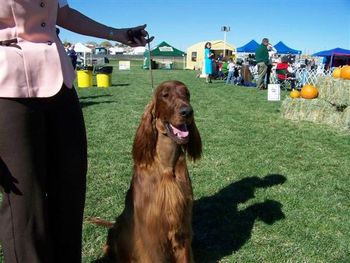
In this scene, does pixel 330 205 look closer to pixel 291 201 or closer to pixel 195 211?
pixel 291 201

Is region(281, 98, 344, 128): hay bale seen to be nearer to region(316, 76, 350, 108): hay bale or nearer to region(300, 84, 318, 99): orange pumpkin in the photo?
region(316, 76, 350, 108): hay bale

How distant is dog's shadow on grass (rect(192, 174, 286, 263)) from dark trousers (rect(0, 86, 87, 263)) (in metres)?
1.65

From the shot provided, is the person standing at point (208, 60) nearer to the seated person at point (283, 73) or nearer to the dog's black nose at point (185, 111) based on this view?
the seated person at point (283, 73)

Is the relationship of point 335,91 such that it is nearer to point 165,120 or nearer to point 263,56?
point 263,56

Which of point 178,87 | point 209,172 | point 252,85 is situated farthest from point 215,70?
point 178,87

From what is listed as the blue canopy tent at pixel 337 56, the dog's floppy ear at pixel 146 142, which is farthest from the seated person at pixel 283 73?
the dog's floppy ear at pixel 146 142

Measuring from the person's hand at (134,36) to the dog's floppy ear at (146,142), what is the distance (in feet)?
1.64

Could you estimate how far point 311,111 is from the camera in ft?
32.8

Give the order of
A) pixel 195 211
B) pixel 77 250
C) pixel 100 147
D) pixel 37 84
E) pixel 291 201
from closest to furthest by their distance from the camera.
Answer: pixel 37 84 → pixel 77 250 → pixel 195 211 → pixel 291 201 → pixel 100 147

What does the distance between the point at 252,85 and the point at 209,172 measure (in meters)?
16.0

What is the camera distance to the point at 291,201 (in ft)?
15.1

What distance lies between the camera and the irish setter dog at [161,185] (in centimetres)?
286

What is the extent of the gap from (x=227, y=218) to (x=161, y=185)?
1.53 metres

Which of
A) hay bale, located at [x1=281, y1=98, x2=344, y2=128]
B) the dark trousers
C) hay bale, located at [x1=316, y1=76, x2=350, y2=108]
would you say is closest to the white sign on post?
hay bale, located at [x1=316, y1=76, x2=350, y2=108]
